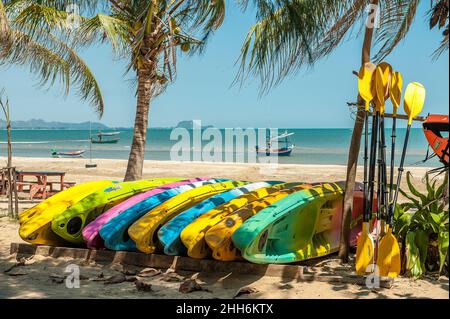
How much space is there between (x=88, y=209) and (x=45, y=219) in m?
0.50

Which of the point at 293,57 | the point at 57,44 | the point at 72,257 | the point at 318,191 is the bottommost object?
the point at 72,257

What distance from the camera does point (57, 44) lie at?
34.1 ft

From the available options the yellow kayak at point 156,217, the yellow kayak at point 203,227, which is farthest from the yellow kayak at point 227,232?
the yellow kayak at point 156,217

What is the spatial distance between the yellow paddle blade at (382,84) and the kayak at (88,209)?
3272 mm

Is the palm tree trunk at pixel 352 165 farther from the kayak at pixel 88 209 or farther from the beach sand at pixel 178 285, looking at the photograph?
the kayak at pixel 88 209

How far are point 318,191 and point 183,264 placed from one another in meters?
1.70

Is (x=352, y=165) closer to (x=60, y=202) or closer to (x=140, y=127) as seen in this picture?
(x=60, y=202)

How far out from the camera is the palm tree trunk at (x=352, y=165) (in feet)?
18.7

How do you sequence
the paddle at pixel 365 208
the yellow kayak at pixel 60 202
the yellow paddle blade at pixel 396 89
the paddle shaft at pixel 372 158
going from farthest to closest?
the yellow kayak at pixel 60 202 → the yellow paddle blade at pixel 396 89 → the paddle shaft at pixel 372 158 → the paddle at pixel 365 208

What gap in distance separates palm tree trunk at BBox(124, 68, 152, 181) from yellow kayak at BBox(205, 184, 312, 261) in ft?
13.0

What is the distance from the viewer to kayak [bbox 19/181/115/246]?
6.37m
